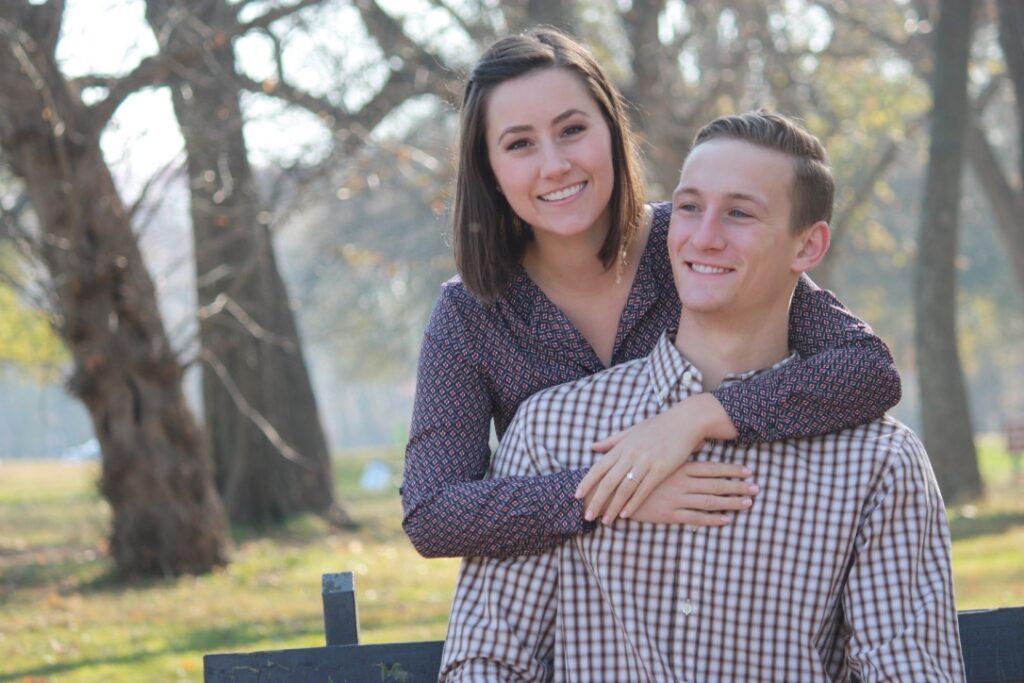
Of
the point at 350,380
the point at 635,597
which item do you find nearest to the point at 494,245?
the point at 635,597

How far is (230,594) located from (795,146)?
748cm

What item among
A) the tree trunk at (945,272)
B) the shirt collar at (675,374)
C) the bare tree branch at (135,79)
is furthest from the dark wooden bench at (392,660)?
the tree trunk at (945,272)

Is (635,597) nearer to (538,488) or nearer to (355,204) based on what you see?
(538,488)

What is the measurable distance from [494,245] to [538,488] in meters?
0.80

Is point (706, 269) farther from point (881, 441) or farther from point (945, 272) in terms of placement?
point (945, 272)

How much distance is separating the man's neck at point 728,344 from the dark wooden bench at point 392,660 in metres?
0.77

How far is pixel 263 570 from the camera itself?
10891 millimetres

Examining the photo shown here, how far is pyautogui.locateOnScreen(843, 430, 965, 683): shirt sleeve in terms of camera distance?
2.74m

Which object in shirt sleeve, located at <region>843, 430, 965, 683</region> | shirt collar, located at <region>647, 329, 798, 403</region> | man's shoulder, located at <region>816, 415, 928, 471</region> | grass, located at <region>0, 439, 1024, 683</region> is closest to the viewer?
shirt sleeve, located at <region>843, 430, 965, 683</region>

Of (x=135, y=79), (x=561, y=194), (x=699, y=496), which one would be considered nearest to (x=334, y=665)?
(x=699, y=496)

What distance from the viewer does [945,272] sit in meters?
14.6

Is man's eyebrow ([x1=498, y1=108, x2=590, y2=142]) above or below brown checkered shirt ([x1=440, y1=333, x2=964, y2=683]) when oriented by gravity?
above

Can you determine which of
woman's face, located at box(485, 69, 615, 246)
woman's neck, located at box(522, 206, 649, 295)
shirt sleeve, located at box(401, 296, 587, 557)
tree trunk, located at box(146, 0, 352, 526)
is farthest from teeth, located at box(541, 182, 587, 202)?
tree trunk, located at box(146, 0, 352, 526)

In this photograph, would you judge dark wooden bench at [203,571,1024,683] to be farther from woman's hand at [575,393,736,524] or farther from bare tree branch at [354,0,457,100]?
bare tree branch at [354,0,457,100]
